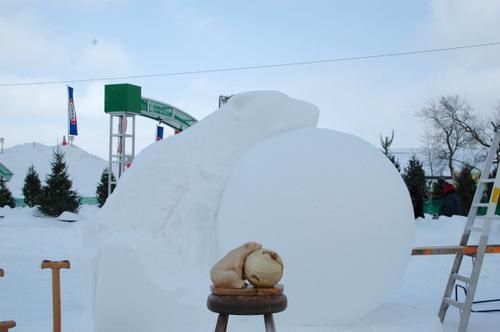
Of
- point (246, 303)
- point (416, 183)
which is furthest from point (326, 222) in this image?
point (416, 183)

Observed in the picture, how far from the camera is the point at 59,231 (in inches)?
495

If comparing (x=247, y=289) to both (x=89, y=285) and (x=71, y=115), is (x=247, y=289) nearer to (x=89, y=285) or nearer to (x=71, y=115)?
(x=89, y=285)

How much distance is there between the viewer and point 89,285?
15.6ft

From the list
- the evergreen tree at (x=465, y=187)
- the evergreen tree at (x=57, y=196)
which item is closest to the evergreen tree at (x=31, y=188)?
the evergreen tree at (x=57, y=196)

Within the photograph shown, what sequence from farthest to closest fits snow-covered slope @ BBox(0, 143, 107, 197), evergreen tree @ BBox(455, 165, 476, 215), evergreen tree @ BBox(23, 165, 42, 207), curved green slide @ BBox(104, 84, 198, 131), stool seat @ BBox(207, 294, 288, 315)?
snow-covered slope @ BBox(0, 143, 107, 197), evergreen tree @ BBox(455, 165, 476, 215), evergreen tree @ BBox(23, 165, 42, 207), curved green slide @ BBox(104, 84, 198, 131), stool seat @ BBox(207, 294, 288, 315)

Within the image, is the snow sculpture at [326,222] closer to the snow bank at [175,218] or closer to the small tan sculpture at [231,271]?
the snow bank at [175,218]

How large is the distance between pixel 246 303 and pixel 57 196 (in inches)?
648

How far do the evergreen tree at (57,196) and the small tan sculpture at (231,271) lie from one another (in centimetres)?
1612

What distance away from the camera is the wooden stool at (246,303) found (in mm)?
2559

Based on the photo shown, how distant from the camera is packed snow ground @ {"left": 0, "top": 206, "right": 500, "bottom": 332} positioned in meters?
4.19

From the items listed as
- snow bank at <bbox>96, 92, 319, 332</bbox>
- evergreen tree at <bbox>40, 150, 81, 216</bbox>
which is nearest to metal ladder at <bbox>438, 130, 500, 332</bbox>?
snow bank at <bbox>96, 92, 319, 332</bbox>

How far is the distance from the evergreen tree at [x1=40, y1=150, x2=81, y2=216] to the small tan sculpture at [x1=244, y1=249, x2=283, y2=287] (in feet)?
53.2

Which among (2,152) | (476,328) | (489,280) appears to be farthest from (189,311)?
Answer: (2,152)

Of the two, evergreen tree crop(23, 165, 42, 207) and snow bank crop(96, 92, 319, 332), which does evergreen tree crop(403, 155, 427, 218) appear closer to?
evergreen tree crop(23, 165, 42, 207)
